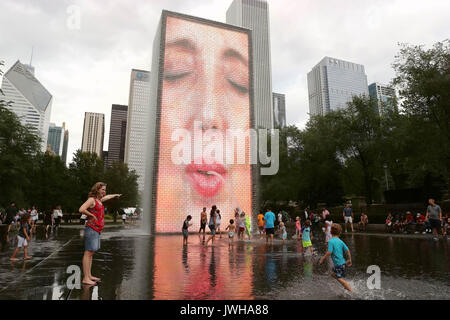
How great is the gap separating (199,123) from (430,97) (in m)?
Answer: 19.3

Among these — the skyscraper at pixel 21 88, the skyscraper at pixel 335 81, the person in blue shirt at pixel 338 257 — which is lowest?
the person in blue shirt at pixel 338 257

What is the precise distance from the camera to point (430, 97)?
83.7 ft

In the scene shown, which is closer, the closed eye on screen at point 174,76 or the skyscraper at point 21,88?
the closed eye on screen at point 174,76

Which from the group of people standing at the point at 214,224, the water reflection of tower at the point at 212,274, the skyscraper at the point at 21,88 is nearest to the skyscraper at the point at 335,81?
the skyscraper at the point at 21,88

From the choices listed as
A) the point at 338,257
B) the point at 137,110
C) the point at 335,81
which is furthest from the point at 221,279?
the point at 335,81

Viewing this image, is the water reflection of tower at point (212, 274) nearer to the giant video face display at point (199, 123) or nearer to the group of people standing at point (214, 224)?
the group of people standing at point (214, 224)

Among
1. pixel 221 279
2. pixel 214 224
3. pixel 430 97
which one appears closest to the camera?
pixel 221 279

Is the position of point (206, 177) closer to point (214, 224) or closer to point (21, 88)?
point (214, 224)

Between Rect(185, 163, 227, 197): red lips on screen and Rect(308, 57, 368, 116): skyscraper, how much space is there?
457 feet

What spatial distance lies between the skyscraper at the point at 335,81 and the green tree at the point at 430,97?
433 ft

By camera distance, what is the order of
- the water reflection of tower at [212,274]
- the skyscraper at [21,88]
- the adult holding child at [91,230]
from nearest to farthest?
the adult holding child at [91,230]
the water reflection of tower at [212,274]
the skyscraper at [21,88]

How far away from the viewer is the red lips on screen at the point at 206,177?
82.6 ft

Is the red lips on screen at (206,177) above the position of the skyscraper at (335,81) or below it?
below
